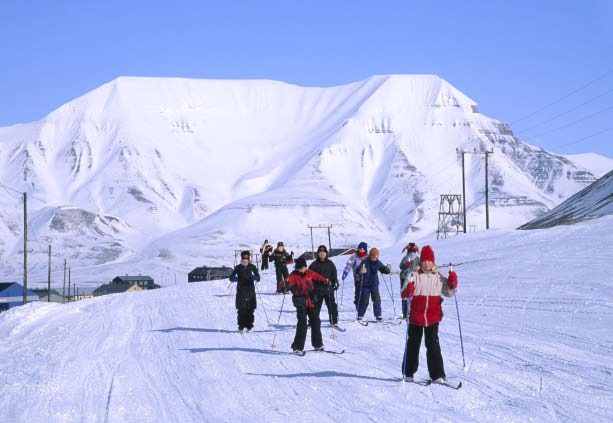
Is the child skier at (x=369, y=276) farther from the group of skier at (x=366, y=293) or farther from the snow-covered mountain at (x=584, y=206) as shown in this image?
the snow-covered mountain at (x=584, y=206)

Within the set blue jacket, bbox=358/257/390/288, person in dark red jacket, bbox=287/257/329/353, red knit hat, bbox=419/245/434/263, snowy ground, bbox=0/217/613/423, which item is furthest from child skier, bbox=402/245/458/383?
blue jacket, bbox=358/257/390/288

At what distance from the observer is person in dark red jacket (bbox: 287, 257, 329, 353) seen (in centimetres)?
1480

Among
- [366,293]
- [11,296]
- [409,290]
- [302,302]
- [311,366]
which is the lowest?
[11,296]

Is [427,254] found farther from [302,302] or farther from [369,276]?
[369,276]

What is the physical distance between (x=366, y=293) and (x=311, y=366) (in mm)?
5550

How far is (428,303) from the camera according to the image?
11453 mm

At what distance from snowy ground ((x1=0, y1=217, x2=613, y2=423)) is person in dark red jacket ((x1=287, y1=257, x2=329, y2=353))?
357 mm

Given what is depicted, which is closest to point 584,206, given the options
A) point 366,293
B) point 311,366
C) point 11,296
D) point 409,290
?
point 11,296

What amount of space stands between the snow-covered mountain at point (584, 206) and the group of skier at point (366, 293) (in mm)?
44361

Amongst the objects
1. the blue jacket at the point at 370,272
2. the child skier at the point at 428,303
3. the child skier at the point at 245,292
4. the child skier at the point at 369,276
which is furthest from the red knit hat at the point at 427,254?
the child skier at the point at 245,292

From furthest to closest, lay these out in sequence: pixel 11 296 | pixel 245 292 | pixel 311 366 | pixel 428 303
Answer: pixel 11 296 → pixel 245 292 → pixel 311 366 → pixel 428 303

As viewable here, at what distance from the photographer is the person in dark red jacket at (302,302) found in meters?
14.8

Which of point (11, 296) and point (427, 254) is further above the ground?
point (427, 254)

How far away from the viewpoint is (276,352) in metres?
15.5
